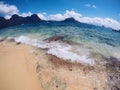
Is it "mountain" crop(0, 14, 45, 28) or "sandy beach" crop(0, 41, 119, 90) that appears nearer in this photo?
"sandy beach" crop(0, 41, 119, 90)

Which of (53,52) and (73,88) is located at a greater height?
(53,52)

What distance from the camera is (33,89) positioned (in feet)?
13.5

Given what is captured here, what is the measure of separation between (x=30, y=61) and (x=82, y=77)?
2.33 meters

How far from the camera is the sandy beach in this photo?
4.30 m

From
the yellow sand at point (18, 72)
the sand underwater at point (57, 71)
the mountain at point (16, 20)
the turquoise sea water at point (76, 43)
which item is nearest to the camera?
the yellow sand at point (18, 72)

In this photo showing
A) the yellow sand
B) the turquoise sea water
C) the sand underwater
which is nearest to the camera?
the yellow sand

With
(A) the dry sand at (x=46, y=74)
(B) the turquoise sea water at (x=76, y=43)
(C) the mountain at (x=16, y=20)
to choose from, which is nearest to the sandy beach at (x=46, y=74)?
(A) the dry sand at (x=46, y=74)

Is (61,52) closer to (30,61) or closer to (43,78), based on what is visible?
(30,61)

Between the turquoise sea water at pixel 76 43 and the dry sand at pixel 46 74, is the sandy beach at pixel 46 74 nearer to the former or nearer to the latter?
the dry sand at pixel 46 74

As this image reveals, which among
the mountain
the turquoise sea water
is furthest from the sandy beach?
the mountain

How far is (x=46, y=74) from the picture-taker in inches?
192

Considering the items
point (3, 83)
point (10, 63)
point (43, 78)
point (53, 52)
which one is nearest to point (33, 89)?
point (43, 78)

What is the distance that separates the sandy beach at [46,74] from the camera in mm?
4305

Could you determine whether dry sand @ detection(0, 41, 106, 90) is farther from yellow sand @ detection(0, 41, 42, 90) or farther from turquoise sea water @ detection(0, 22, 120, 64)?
turquoise sea water @ detection(0, 22, 120, 64)
